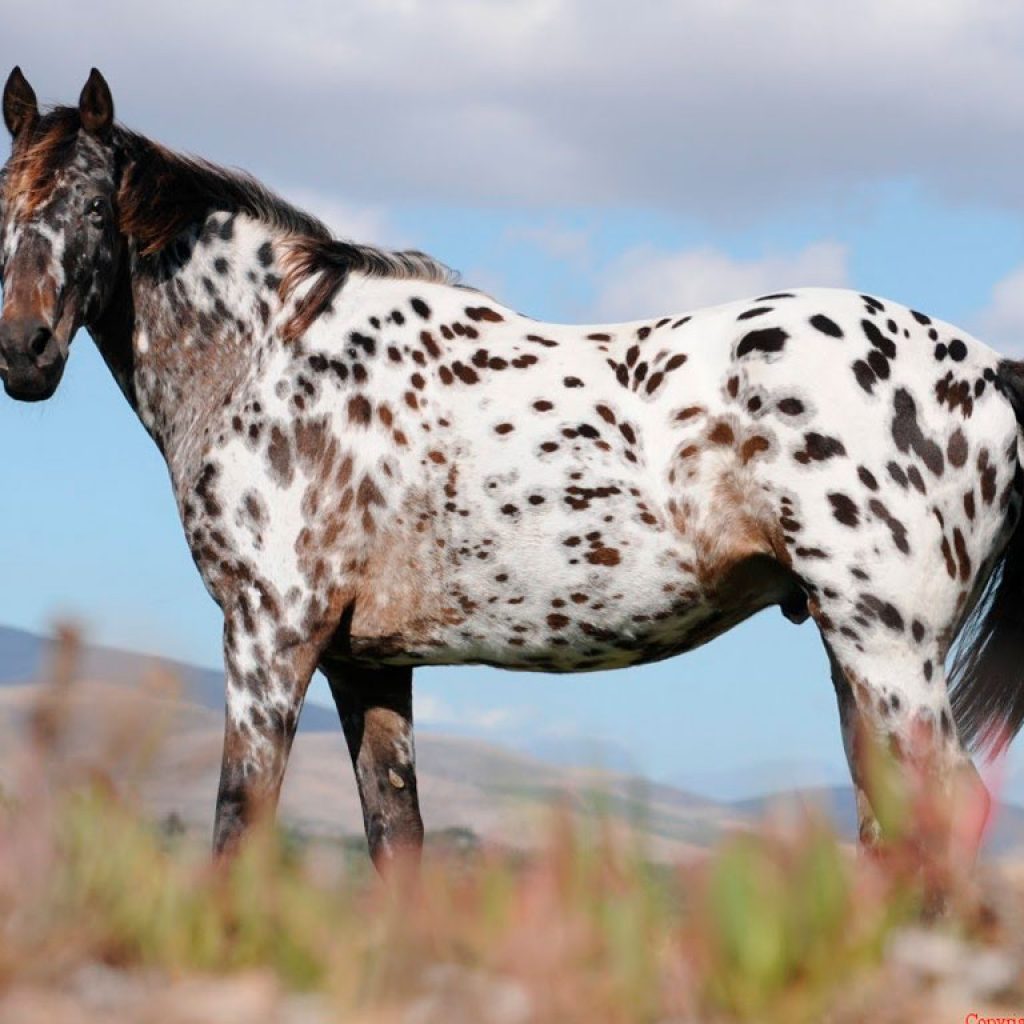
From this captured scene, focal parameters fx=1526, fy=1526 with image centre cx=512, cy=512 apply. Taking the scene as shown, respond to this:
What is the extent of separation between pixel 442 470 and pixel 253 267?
1.38 meters

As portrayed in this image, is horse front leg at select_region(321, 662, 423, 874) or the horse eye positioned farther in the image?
horse front leg at select_region(321, 662, 423, 874)

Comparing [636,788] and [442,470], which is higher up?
[442,470]

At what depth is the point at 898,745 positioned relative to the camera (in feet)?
17.5

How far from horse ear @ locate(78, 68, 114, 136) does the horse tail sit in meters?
4.10

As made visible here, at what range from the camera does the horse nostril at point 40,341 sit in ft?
19.5

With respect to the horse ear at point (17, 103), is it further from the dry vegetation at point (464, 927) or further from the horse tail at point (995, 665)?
the horse tail at point (995, 665)

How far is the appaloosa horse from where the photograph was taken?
17.8 feet

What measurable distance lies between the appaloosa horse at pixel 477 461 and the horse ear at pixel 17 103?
0.01 m

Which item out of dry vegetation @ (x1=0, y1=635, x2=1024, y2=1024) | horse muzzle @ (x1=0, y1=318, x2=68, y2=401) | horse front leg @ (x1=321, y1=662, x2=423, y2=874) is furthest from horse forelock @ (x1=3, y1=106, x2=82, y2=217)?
dry vegetation @ (x1=0, y1=635, x2=1024, y2=1024)

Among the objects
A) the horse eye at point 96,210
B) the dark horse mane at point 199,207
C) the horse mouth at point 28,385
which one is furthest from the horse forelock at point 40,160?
the horse mouth at point 28,385

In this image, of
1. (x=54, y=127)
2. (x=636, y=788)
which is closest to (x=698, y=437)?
(x=636, y=788)

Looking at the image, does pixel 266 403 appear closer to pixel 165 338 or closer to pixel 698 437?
pixel 165 338

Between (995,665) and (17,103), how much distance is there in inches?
185

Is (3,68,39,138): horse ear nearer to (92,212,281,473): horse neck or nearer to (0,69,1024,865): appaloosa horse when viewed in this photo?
(0,69,1024,865): appaloosa horse
